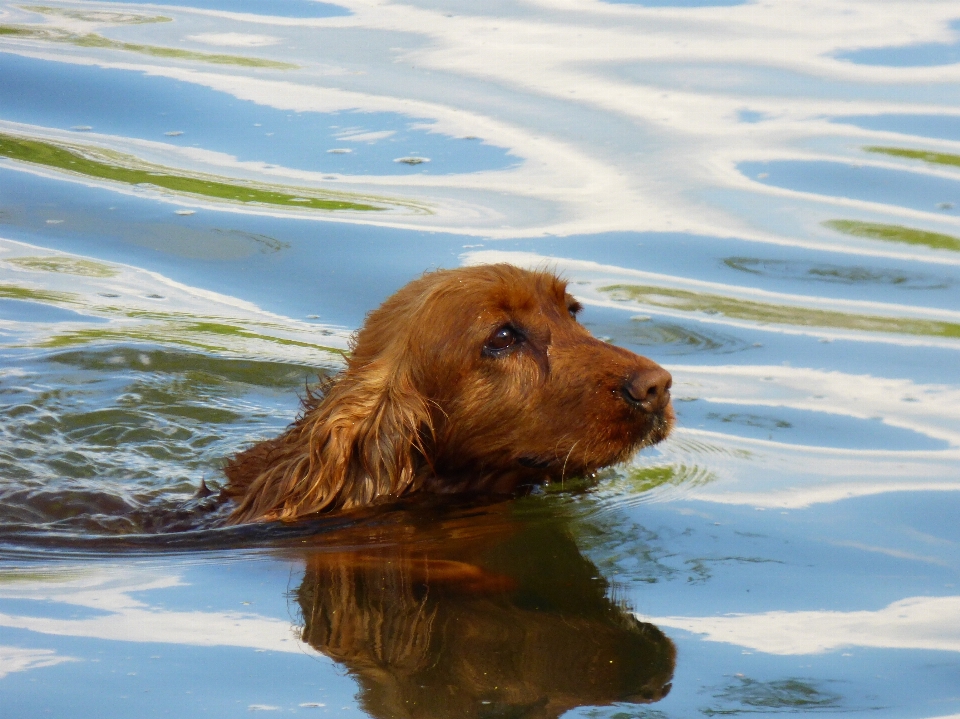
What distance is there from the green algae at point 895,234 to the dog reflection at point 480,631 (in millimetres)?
4651

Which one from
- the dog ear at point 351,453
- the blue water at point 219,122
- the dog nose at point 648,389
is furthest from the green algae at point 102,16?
the dog nose at point 648,389

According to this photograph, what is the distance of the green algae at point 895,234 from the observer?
30.4 ft

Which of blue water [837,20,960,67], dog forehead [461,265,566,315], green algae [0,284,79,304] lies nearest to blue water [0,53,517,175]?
green algae [0,284,79,304]

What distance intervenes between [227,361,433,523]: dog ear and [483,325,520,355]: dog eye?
1.04 feet

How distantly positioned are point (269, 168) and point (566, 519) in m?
5.54

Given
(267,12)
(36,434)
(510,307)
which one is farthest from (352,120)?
(510,307)

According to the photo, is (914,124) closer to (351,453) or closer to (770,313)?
(770,313)

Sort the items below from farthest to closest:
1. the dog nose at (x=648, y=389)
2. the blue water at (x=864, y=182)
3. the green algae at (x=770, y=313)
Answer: the blue water at (x=864, y=182) < the green algae at (x=770, y=313) < the dog nose at (x=648, y=389)

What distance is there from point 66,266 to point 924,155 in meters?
5.92

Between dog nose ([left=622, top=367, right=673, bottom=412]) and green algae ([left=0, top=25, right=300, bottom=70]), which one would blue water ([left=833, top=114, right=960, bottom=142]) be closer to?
green algae ([left=0, top=25, right=300, bottom=70])

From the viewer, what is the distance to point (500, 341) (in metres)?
5.68

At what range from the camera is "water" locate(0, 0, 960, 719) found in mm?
4441

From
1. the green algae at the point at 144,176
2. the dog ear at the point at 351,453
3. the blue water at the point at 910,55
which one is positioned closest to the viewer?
the dog ear at the point at 351,453

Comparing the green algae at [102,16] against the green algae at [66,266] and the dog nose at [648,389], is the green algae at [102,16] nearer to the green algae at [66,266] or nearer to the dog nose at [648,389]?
the green algae at [66,266]
